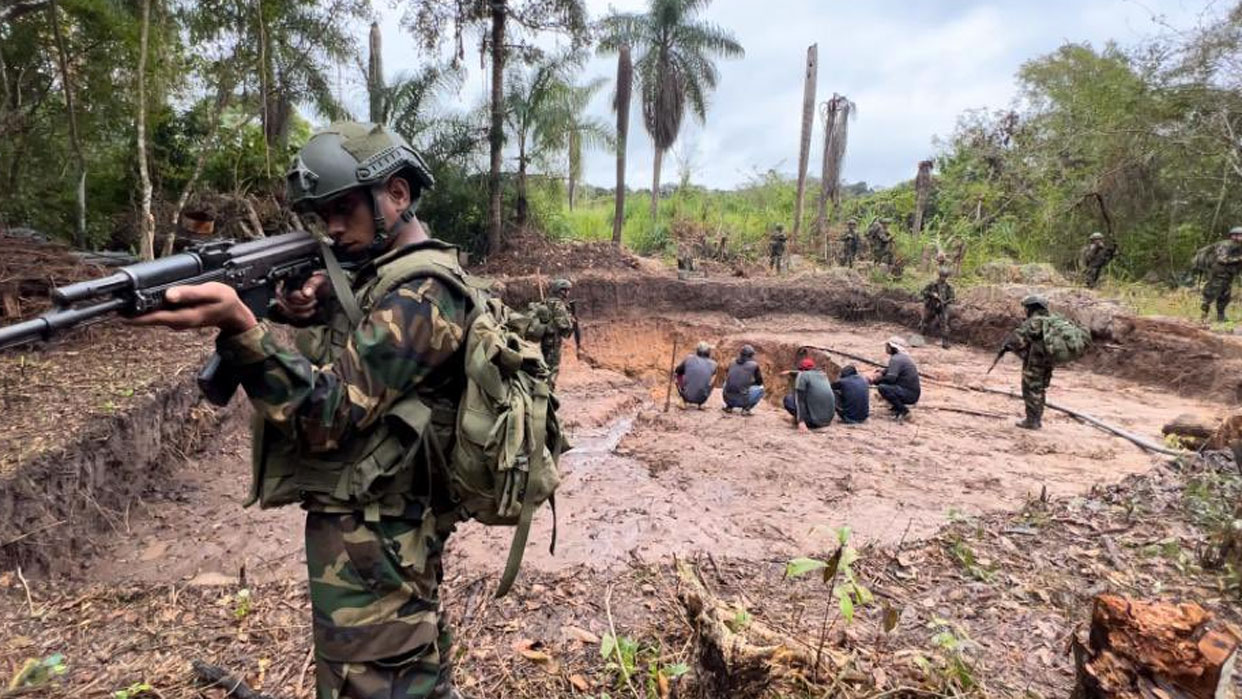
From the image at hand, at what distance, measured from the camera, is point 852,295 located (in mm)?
17016

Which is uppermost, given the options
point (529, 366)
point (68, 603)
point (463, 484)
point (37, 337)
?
point (37, 337)

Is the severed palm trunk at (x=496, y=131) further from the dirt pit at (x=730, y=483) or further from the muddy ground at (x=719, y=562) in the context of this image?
the muddy ground at (x=719, y=562)

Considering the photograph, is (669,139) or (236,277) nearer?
(236,277)

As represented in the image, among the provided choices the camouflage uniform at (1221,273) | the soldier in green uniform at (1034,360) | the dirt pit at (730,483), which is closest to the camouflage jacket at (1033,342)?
the soldier in green uniform at (1034,360)

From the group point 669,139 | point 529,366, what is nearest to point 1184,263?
point 669,139

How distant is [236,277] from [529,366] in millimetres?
830

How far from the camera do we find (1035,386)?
8.04 m

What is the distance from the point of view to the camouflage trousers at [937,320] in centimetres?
1437

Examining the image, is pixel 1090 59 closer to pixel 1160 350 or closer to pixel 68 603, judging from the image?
pixel 1160 350

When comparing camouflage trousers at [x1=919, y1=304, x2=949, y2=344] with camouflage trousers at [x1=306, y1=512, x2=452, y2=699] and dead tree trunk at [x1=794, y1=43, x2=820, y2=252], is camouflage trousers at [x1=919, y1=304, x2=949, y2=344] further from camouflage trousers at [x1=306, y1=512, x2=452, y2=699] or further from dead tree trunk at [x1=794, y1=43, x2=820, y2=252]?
camouflage trousers at [x1=306, y1=512, x2=452, y2=699]

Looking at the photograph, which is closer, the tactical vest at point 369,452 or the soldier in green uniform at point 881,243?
the tactical vest at point 369,452

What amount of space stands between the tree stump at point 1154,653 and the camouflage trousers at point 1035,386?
6.90 m

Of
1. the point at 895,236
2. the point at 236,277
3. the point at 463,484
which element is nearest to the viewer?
the point at 236,277

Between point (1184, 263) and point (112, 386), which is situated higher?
point (1184, 263)
